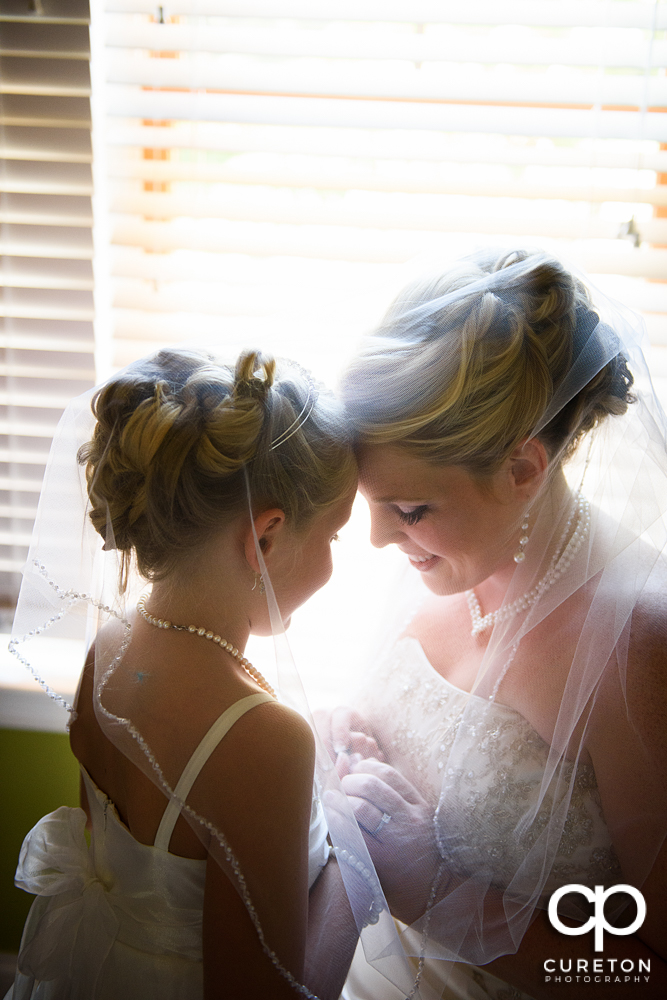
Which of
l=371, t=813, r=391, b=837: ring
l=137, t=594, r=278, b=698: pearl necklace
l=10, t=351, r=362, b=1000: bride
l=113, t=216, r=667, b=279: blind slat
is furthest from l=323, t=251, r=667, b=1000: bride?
l=113, t=216, r=667, b=279: blind slat

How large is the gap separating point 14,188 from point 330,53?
0.69m

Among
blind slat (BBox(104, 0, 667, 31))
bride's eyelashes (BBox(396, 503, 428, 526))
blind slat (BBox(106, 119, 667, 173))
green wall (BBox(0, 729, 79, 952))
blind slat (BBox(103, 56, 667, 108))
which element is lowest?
green wall (BBox(0, 729, 79, 952))

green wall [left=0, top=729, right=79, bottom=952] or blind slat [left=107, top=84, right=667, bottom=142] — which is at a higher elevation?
blind slat [left=107, top=84, right=667, bottom=142]

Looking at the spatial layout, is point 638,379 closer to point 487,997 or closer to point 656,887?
point 656,887

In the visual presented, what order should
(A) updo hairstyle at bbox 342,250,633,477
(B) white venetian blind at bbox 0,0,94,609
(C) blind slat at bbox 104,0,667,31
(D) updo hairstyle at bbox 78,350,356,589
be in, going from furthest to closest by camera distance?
(B) white venetian blind at bbox 0,0,94,609 → (C) blind slat at bbox 104,0,667,31 → (A) updo hairstyle at bbox 342,250,633,477 → (D) updo hairstyle at bbox 78,350,356,589

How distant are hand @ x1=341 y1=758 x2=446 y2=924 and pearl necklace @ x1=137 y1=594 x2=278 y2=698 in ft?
0.81

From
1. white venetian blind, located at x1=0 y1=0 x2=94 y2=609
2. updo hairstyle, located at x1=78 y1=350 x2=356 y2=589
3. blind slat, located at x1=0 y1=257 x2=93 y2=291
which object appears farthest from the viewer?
blind slat, located at x1=0 y1=257 x2=93 y2=291

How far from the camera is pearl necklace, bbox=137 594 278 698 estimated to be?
0.90 meters

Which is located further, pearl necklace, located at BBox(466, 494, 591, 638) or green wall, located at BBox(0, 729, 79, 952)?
green wall, located at BBox(0, 729, 79, 952)

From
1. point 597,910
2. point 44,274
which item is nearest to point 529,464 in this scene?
point 597,910

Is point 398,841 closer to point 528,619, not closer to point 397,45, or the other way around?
point 528,619

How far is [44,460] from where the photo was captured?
1.59 m

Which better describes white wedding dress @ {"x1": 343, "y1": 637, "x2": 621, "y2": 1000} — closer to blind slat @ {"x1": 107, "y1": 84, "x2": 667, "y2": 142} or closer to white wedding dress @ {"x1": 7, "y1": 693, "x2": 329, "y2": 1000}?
white wedding dress @ {"x1": 7, "y1": 693, "x2": 329, "y2": 1000}

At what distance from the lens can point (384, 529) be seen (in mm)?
1089
